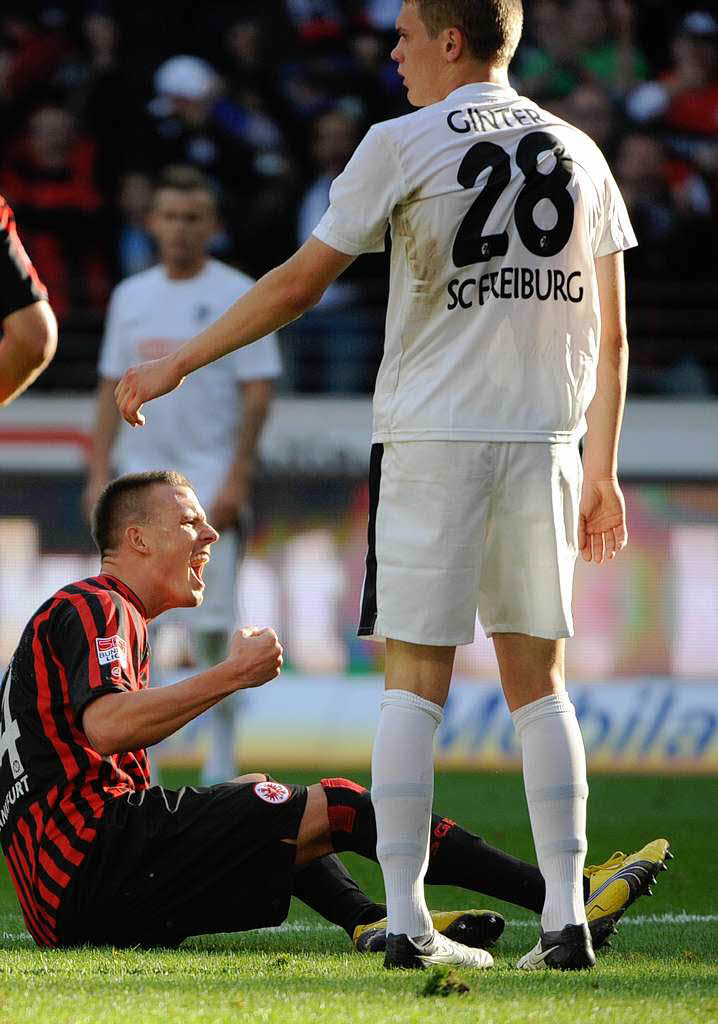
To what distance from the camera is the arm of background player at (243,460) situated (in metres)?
6.99

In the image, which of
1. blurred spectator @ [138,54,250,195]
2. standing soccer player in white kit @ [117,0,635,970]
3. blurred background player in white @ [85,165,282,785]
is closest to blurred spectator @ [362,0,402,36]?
blurred spectator @ [138,54,250,195]

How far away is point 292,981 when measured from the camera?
10.7ft

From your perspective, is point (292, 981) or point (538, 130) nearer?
point (292, 981)

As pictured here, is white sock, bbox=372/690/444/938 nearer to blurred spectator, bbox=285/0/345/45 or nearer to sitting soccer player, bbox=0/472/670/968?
sitting soccer player, bbox=0/472/670/968

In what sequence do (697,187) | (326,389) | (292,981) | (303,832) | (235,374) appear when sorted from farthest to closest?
1. (697,187)
2. (326,389)
3. (235,374)
4. (303,832)
5. (292,981)

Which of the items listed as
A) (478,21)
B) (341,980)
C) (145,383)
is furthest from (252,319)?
(341,980)

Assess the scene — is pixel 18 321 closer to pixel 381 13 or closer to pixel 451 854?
pixel 451 854

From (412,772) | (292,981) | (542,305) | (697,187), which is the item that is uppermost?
(697,187)

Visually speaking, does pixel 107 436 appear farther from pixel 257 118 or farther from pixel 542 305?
pixel 257 118

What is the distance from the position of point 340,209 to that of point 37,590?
5.80m

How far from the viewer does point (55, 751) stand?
3.71 metres

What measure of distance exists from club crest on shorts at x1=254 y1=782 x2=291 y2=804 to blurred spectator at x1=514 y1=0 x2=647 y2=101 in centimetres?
902

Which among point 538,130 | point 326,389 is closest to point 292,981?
point 538,130

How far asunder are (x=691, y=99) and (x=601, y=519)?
29.3ft
